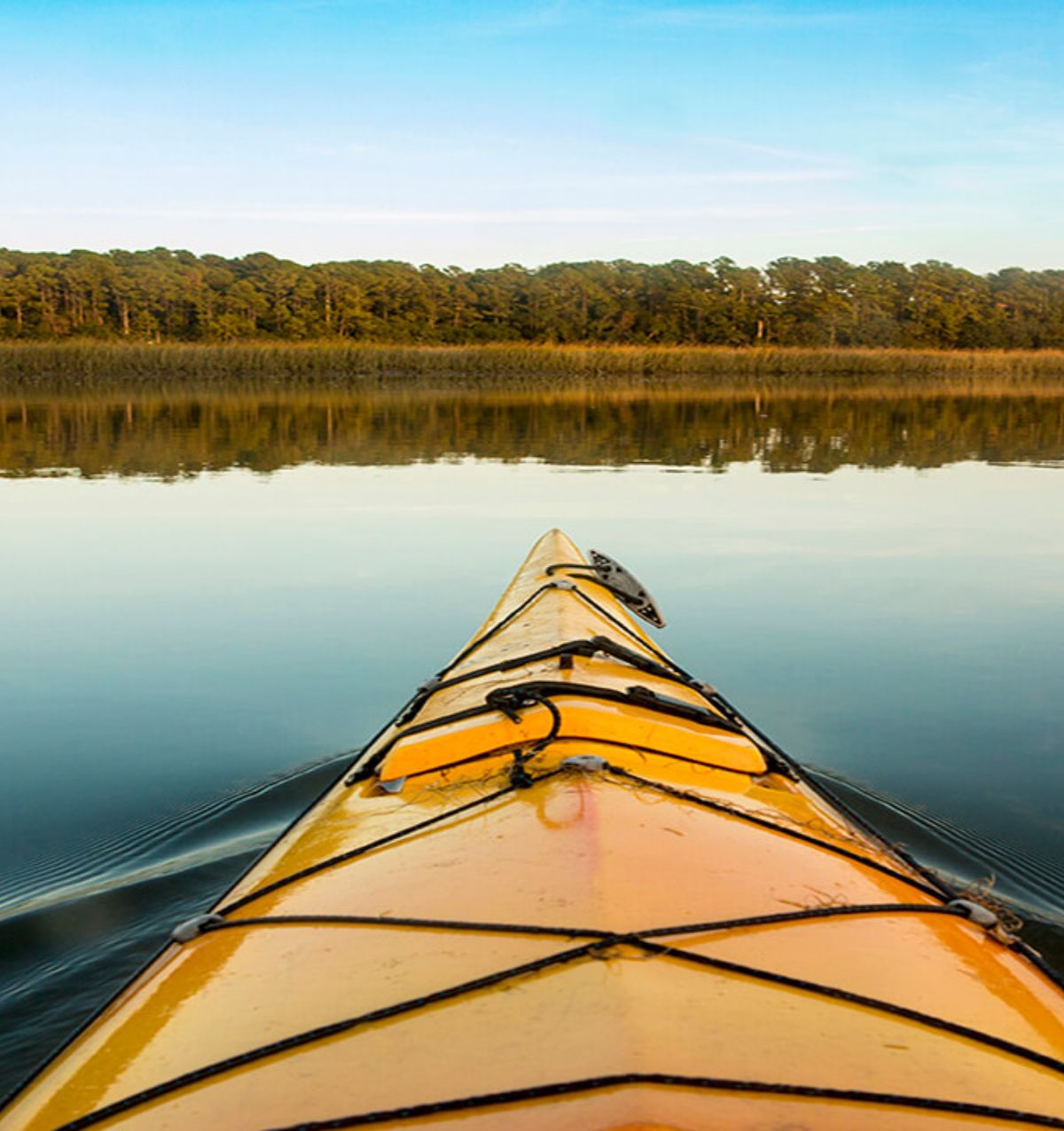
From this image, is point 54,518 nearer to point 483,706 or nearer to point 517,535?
point 517,535

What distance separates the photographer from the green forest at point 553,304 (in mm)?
62188

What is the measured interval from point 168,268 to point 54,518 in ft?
211

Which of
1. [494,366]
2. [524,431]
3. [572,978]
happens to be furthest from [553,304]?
[572,978]

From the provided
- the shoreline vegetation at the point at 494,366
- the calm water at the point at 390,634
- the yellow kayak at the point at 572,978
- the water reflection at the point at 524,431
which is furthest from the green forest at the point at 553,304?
the yellow kayak at the point at 572,978

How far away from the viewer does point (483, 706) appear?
294cm

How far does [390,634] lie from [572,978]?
15.1ft

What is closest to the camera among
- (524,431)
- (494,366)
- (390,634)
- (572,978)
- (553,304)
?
(572,978)

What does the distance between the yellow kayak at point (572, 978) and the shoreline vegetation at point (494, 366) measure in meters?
31.6

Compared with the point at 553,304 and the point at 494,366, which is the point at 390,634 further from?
the point at 553,304

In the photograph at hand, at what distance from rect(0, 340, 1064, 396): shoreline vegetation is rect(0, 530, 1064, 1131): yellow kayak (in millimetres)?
31599

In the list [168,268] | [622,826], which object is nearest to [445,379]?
[622,826]

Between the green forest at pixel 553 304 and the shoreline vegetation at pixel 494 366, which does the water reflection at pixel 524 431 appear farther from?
the green forest at pixel 553 304

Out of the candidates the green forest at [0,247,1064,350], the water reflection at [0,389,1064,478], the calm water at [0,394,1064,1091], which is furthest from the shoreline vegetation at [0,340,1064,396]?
the green forest at [0,247,1064,350]

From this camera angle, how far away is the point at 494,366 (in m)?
36.4
